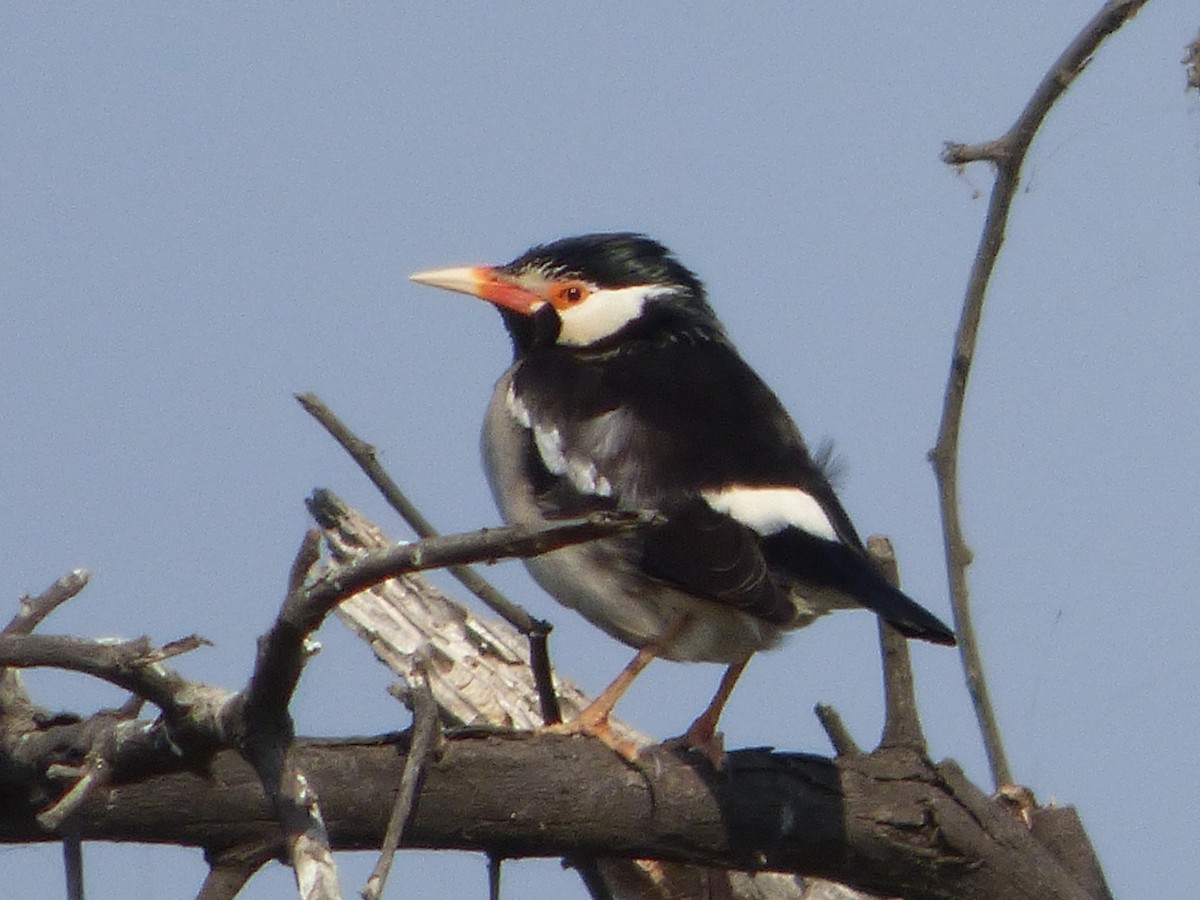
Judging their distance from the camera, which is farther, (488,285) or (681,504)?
(488,285)

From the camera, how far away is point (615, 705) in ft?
16.3

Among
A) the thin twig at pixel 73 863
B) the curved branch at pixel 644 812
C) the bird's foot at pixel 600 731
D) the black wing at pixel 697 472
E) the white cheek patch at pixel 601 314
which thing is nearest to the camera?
the thin twig at pixel 73 863

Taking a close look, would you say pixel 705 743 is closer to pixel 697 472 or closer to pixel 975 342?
pixel 697 472

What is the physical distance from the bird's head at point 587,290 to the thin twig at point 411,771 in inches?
109

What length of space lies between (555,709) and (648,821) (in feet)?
1.78

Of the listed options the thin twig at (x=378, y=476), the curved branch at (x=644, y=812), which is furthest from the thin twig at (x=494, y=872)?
the thin twig at (x=378, y=476)

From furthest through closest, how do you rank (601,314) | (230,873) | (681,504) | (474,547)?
(601,314), (681,504), (230,873), (474,547)

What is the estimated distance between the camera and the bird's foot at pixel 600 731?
415 centimetres

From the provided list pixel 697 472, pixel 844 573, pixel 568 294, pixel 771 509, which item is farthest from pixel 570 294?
pixel 844 573

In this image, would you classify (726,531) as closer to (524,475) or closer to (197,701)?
(524,475)

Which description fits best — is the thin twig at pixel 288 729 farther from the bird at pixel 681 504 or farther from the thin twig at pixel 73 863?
the bird at pixel 681 504

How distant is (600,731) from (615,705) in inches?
19.3

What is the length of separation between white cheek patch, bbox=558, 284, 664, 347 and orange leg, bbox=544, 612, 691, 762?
1.32m

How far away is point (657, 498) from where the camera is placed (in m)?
5.00
